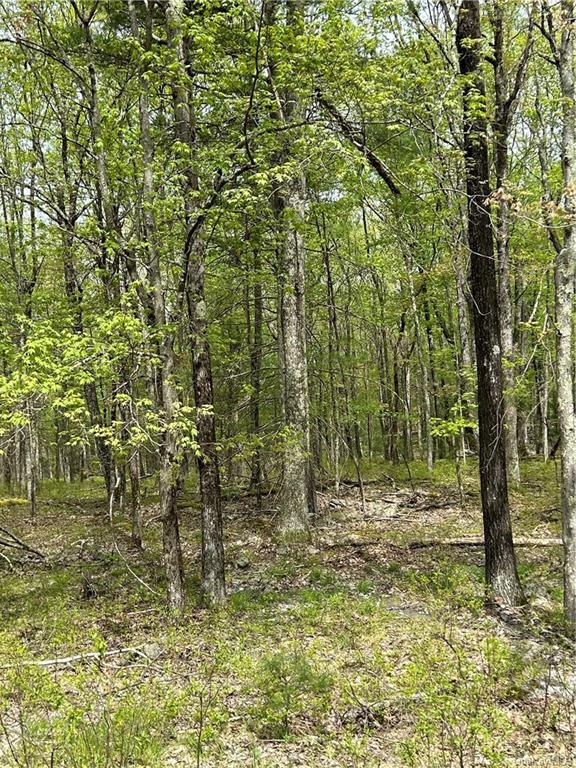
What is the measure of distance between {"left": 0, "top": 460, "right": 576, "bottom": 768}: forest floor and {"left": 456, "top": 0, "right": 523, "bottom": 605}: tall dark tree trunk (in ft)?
1.93

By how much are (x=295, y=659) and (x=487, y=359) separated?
4888 mm

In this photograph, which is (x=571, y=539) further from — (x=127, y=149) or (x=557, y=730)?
(x=127, y=149)

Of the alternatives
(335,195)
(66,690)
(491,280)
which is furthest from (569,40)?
(335,195)

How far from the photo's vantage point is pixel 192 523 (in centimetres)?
1421

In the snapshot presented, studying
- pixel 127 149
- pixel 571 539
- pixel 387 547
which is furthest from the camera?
pixel 387 547

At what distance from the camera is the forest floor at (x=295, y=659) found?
460 cm

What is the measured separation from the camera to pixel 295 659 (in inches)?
239

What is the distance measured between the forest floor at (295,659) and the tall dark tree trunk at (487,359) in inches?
23.2

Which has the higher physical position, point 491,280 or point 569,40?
point 569,40

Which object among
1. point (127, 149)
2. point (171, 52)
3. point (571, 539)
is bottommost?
point (571, 539)

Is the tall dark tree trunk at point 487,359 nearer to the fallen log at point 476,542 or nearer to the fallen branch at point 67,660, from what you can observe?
the fallen log at point 476,542

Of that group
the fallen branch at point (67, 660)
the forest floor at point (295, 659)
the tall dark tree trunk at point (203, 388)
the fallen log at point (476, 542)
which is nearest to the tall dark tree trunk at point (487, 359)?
the forest floor at point (295, 659)

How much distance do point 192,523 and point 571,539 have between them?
9589 mm

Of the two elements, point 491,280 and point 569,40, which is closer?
→ point 569,40
